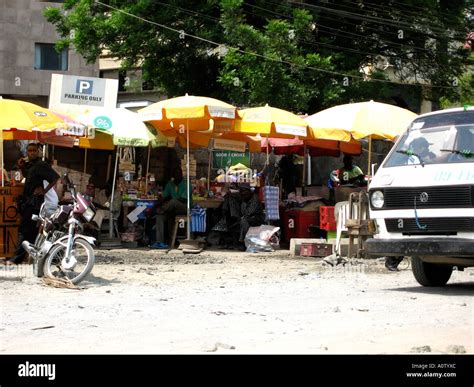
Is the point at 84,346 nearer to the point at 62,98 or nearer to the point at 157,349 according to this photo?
the point at 157,349

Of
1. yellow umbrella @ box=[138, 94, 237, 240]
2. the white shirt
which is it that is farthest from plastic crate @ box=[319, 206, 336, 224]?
the white shirt

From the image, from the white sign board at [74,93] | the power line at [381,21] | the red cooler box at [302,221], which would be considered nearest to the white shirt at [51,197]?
the white sign board at [74,93]

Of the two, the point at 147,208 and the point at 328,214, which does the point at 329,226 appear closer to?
the point at 328,214

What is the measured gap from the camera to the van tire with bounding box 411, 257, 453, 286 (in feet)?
36.1

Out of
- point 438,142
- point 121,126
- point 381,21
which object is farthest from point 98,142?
point 381,21

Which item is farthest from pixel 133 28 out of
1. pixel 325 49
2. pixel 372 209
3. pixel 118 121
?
pixel 372 209

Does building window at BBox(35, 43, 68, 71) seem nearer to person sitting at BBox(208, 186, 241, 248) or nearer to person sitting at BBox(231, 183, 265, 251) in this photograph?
person sitting at BBox(208, 186, 241, 248)

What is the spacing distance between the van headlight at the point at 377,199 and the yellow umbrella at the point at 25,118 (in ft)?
20.0

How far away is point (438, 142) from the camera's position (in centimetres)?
1062

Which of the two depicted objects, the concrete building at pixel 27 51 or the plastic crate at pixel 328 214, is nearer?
the plastic crate at pixel 328 214

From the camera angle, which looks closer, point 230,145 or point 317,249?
point 317,249

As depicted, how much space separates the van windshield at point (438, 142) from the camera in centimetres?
1026

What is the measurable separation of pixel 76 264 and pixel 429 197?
14.9 ft

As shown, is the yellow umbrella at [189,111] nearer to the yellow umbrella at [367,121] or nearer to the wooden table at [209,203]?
the wooden table at [209,203]
